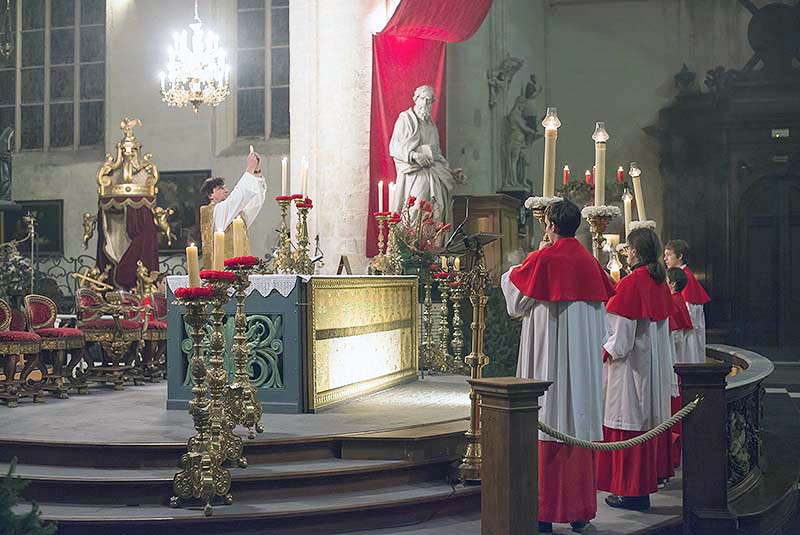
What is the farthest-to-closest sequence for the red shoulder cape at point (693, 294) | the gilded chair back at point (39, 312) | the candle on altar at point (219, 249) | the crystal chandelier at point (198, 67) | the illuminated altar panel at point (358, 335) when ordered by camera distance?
the crystal chandelier at point (198, 67), the gilded chair back at point (39, 312), the red shoulder cape at point (693, 294), the illuminated altar panel at point (358, 335), the candle on altar at point (219, 249)

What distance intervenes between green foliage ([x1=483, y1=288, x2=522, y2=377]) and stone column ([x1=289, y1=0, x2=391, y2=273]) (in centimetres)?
211

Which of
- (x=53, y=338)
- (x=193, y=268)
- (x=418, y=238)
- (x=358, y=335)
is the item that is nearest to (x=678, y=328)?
(x=358, y=335)

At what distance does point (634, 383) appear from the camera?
6.07 metres

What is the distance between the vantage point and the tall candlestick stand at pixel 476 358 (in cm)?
606

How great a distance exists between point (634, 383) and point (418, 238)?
216 inches

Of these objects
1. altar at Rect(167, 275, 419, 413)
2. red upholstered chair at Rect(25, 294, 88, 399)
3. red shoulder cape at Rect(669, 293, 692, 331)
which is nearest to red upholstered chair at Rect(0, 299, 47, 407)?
red upholstered chair at Rect(25, 294, 88, 399)

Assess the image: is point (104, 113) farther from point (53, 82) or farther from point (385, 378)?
point (385, 378)

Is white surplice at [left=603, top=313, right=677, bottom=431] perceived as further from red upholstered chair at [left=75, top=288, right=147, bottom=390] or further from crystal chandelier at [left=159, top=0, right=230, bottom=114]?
crystal chandelier at [left=159, top=0, right=230, bottom=114]

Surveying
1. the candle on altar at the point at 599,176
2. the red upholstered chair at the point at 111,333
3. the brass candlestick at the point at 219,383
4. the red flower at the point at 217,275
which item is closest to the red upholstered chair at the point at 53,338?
the red upholstered chair at the point at 111,333

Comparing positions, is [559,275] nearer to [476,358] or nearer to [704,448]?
[476,358]

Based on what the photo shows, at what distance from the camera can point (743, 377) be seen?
22.4 ft

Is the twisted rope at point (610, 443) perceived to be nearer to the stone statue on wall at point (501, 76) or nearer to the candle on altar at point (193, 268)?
the candle on altar at point (193, 268)

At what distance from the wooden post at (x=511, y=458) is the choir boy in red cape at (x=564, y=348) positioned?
0.71 m

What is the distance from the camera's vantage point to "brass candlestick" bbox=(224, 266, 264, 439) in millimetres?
6242
